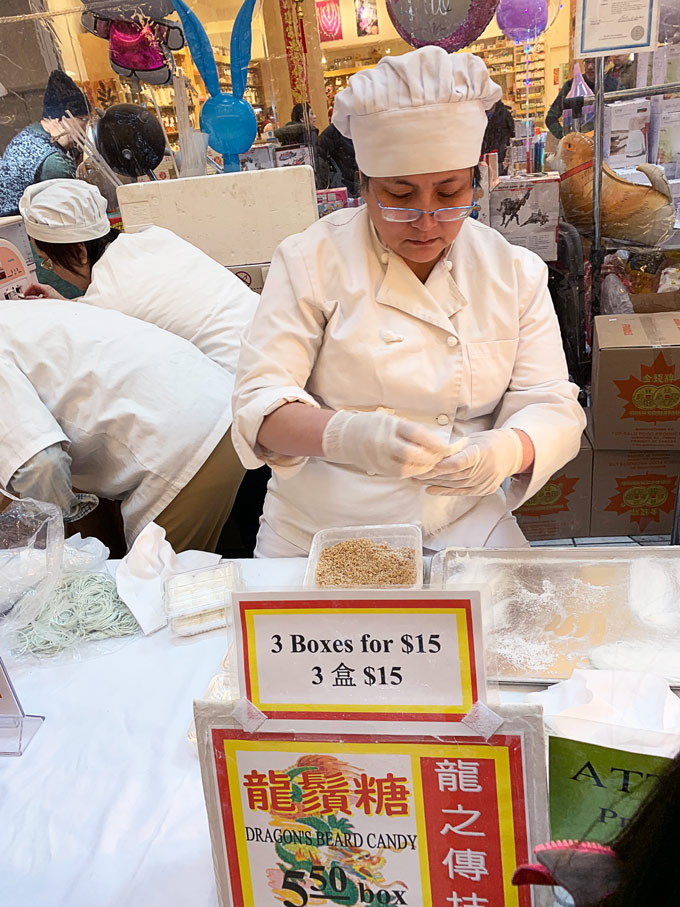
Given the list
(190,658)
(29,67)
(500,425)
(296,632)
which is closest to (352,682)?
(296,632)

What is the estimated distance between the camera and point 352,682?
55 centimetres

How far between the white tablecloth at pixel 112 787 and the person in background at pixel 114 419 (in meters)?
0.70

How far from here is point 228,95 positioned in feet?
8.92

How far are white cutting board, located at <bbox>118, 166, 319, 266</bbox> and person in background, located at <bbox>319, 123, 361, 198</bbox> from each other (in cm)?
107

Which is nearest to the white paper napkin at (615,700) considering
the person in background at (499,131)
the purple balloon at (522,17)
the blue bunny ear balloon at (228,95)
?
the blue bunny ear balloon at (228,95)

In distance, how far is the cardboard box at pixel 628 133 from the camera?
3236mm

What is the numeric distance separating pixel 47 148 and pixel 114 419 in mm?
2351

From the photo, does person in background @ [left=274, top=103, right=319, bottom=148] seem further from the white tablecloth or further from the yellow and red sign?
the yellow and red sign

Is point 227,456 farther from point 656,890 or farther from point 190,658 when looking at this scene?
point 656,890

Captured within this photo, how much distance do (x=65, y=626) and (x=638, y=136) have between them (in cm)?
351

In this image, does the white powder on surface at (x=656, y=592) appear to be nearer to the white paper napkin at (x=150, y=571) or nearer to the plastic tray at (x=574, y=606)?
the plastic tray at (x=574, y=606)

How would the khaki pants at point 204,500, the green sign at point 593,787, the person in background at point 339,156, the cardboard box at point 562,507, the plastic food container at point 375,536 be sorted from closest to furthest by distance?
the green sign at point 593,787
the plastic food container at point 375,536
the khaki pants at point 204,500
the cardboard box at point 562,507
the person in background at point 339,156

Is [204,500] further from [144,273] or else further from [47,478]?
[144,273]

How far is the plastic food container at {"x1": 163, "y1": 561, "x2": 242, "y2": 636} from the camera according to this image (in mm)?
1075
